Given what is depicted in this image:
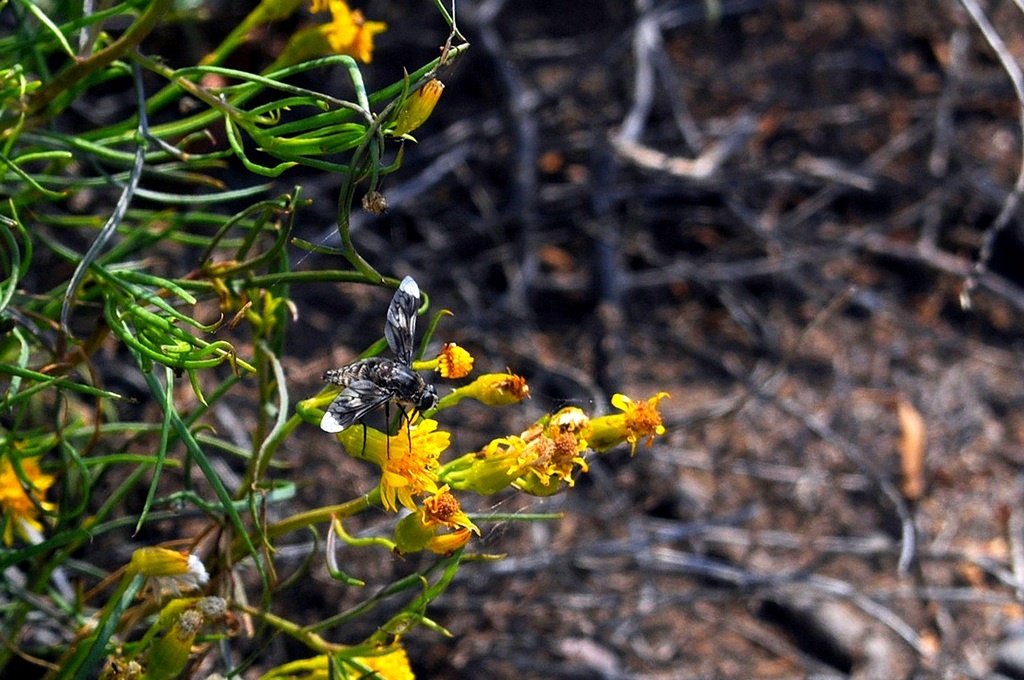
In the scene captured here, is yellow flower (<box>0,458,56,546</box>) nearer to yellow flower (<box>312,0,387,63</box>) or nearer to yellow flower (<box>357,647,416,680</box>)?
yellow flower (<box>357,647,416,680</box>)

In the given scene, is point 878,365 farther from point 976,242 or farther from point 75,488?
point 75,488

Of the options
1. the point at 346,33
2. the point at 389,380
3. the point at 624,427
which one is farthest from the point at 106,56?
the point at 624,427

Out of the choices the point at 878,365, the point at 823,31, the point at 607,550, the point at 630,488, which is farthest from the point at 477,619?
the point at 823,31

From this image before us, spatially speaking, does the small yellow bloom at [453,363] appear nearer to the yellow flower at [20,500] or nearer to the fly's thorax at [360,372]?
the fly's thorax at [360,372]

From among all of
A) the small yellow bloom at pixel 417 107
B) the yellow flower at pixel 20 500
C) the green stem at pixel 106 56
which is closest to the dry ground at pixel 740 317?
the yellow flower at pixel 20 500

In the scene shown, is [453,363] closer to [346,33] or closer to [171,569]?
[171,569]
